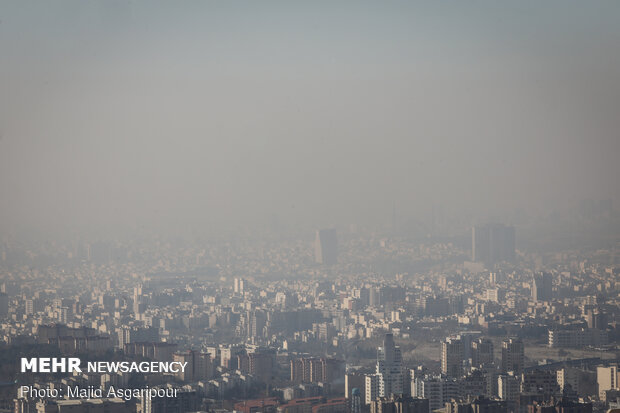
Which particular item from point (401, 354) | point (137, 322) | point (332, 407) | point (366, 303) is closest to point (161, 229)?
point (137, 322)

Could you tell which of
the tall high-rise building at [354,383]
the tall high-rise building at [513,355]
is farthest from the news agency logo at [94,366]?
the tall high-rise building at [513,355]

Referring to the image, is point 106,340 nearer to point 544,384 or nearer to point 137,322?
point 137,322

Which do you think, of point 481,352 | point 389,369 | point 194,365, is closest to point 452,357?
point 481,352

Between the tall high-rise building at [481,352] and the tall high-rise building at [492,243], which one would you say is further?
the tall high-rise building at [492,243]

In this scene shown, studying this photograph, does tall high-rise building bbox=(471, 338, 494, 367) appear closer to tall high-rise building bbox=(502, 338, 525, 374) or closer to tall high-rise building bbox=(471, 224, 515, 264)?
tall high-rise building bbox=(502, 338, 525, 374)

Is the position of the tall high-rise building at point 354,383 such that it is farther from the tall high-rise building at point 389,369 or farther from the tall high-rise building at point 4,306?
the tall high-rise building at point 4,306

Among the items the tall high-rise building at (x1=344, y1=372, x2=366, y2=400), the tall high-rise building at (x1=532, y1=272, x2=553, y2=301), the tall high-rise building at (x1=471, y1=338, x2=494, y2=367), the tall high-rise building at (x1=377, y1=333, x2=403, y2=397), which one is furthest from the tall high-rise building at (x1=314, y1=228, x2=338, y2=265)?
the tall high-rise building at (x1=344, y1=372, x2=366, y2=400)

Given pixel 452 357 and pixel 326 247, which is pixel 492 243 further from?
pixel 452 357
